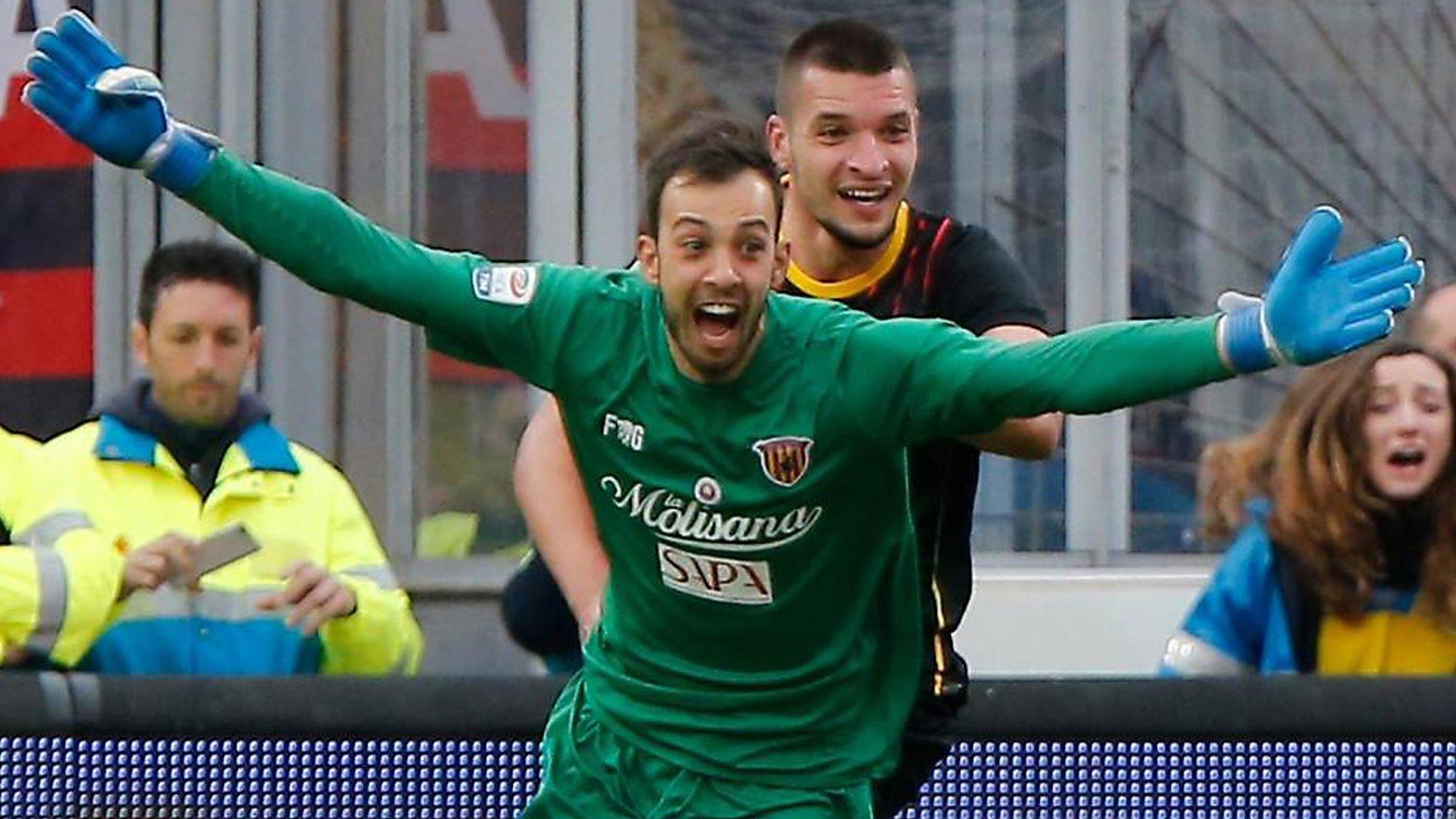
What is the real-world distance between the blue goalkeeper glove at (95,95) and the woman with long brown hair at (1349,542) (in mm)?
1999

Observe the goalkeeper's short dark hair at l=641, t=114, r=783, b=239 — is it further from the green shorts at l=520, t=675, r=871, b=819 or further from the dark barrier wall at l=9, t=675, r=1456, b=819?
the dark barrier wall at l=9, t=675, r=1456, b=819

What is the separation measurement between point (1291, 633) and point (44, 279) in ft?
12.0

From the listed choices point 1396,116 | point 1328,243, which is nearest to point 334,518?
point 1328,243

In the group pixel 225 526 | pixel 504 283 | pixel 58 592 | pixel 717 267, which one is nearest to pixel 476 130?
pixel 225 526

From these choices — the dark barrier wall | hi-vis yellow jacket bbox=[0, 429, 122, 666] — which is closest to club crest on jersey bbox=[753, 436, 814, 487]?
the dark barrier wall

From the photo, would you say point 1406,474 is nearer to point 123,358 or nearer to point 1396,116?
point 1396,116

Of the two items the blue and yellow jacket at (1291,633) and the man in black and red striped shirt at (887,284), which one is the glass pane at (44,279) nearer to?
the man in black and red striped shirt at (887,284)

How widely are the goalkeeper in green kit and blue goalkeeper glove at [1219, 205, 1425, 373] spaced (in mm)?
259

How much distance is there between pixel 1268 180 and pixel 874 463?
356 centimetres

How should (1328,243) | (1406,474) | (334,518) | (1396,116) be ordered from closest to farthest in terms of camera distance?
(1328,243), (1406,474), (334,518), (1396,116)

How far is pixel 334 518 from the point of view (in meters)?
5.86

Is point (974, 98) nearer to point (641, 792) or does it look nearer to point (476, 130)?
point (476, 130)

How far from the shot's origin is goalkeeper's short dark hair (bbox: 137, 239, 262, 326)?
6.03 metres

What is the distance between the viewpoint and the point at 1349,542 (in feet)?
17.3
